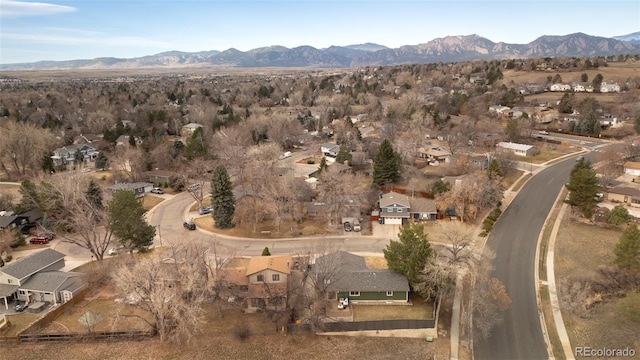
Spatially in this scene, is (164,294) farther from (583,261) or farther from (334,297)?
(583,261)

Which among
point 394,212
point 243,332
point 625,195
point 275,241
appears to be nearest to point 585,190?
point 625,195

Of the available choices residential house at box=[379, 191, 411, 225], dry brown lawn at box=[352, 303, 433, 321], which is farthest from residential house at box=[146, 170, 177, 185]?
dry brown lawn at box=[352, 303, 433, 321]

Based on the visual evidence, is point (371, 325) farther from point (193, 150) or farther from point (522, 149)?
point (522, 149)

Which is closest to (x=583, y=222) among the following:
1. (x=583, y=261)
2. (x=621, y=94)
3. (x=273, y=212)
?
(x=583, y=261)

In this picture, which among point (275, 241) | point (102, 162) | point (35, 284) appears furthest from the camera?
point (102, 162)

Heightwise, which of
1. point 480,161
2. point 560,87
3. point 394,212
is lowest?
point 394,212

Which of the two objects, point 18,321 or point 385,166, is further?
point 385,166

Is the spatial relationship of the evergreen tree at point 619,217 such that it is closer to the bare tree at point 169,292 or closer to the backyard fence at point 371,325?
the backyard fence at point 371,325
